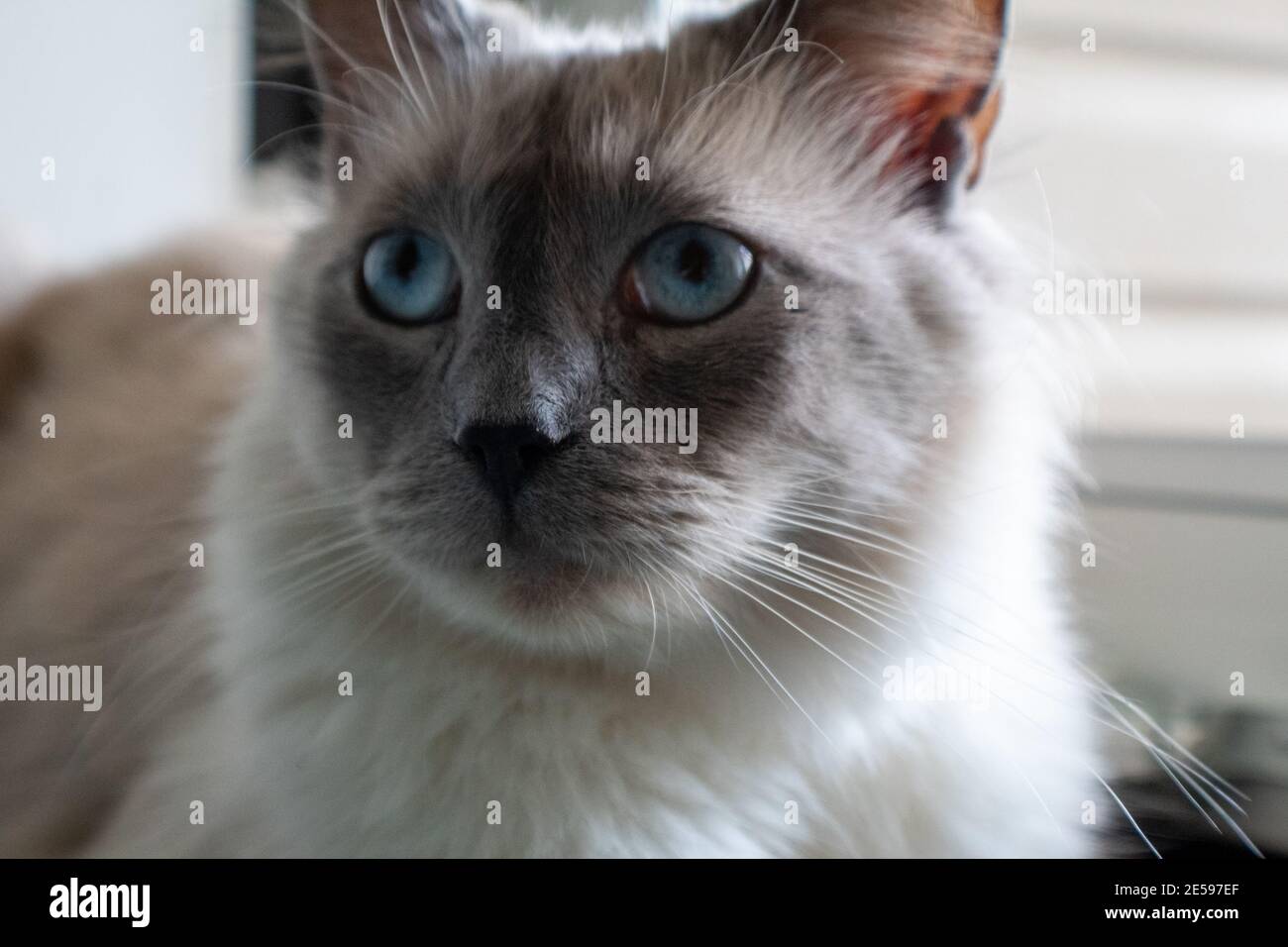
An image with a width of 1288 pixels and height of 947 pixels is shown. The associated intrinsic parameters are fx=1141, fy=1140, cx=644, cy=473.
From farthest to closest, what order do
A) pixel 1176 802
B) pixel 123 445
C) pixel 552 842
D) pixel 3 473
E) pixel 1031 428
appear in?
1. pixel 3 473
2. pixel 123 445
3. pixel 1176 802
4. pixel 1031 428
5. pixel 552 842

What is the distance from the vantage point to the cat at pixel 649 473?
86cm

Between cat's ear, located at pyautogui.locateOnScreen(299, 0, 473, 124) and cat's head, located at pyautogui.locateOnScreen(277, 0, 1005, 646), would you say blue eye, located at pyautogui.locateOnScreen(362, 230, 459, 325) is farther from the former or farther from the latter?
cat's ear, located at pyautogui.locateOnScreen(299, 0, 473, 124)

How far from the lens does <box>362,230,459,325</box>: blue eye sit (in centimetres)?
94

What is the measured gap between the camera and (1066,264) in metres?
1.11

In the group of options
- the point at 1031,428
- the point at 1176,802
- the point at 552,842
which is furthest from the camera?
the point at 1176,802

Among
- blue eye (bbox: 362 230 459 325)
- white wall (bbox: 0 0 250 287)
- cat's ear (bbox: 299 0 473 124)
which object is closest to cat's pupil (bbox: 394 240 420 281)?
blue eye (bbox: 362 230 459 325)

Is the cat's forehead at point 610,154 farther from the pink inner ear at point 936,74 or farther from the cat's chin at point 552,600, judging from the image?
the cat's chin at point 552,600

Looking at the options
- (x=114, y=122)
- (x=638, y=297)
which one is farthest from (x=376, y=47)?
(x=114, y=122)

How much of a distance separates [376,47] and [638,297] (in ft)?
1.38

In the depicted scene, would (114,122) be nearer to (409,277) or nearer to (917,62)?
(409,277)

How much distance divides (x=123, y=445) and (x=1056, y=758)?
1144 millimetres

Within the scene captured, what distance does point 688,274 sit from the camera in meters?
0.89
